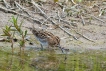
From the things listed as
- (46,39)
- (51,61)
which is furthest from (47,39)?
(51,61)

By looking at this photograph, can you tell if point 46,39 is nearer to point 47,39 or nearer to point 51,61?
point 47,39

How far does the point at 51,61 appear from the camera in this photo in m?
8.87

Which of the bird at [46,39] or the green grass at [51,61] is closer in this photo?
the green grass at [51,61]

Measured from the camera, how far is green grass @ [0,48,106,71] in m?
7.96

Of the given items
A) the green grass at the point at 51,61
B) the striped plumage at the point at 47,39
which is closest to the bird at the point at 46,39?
the striped plumage at the point at 47,39

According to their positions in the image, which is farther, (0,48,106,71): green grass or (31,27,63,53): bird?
(31,27,63,53): bird

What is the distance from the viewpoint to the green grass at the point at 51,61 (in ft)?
26.1

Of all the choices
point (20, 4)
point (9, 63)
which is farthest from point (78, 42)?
point (9, 63)

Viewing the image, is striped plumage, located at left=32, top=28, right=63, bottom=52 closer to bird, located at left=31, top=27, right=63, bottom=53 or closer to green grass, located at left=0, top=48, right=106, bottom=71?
bird, located at left=31, top=27, right=63, bottom=53

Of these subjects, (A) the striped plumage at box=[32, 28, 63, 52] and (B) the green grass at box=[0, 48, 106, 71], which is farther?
(A) the striped plumage at box=[32, 28, 63, 52]

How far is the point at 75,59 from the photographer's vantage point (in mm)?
9188

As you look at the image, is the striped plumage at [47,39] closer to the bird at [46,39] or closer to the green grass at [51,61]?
the bird at [46,39]

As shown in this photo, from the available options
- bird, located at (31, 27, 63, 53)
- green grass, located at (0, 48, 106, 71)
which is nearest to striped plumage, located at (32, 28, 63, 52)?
bird, located at (31, 27, 63, 53)

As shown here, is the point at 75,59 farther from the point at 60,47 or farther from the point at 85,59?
the point at 60,47
